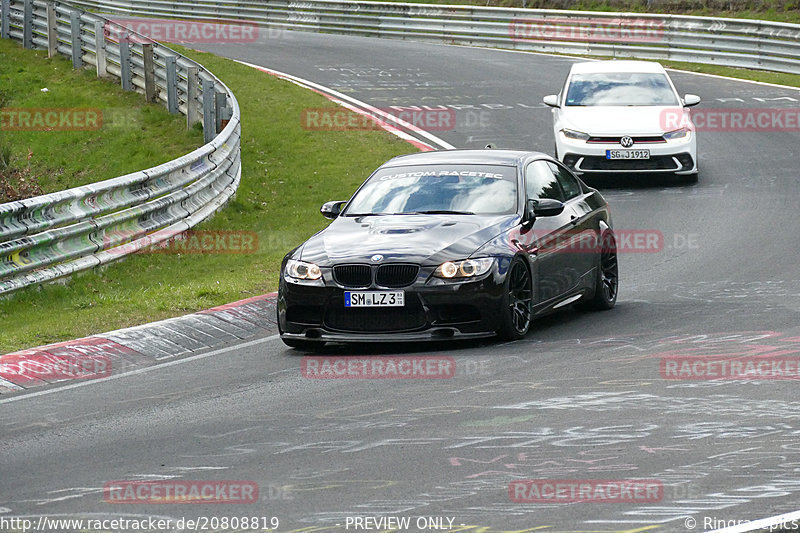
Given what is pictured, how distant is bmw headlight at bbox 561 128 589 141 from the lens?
66.8 ft

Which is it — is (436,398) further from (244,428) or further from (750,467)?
(750,467)

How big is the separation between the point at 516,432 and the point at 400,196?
14.2ft

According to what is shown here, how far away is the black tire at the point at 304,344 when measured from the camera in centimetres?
1074

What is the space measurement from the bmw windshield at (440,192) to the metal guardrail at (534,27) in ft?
74.1

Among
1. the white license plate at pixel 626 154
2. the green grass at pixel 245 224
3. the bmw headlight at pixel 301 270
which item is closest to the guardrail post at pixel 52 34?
the green grass at pixel 245 224

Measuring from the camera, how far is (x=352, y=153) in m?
23.2

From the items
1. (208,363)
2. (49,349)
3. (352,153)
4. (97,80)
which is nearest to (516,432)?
(208,363)

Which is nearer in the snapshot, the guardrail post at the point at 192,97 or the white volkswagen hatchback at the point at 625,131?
the white volkswagen hatchback at the point at 625,131

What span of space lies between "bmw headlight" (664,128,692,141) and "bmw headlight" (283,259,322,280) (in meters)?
10.8

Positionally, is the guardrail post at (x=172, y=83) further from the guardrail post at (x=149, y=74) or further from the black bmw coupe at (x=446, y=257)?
the black bmw coupe at (x=446, y=257)

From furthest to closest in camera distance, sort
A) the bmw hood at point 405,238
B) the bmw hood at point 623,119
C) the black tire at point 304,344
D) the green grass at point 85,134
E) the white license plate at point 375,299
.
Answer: the green grass at point 85,134 → the bmw hood at point 623,119 → the black tire at point 304,344 → the bmw hood at point 405,238 → the white license plate at point 375,299

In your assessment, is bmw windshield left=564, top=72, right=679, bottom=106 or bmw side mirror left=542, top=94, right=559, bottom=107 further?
bmw side mirror left=542, top=94, right=559, bottom=107

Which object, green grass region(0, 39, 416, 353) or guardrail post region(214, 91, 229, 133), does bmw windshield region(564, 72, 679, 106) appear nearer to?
green grass region(0, 39, 416, 353)

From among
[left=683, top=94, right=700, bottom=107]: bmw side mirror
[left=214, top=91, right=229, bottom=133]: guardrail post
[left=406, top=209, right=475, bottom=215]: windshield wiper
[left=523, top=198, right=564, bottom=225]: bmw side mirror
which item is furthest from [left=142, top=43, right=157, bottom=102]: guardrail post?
[left=523, top=198, right=564, bottom=225]: bmw side mirror
